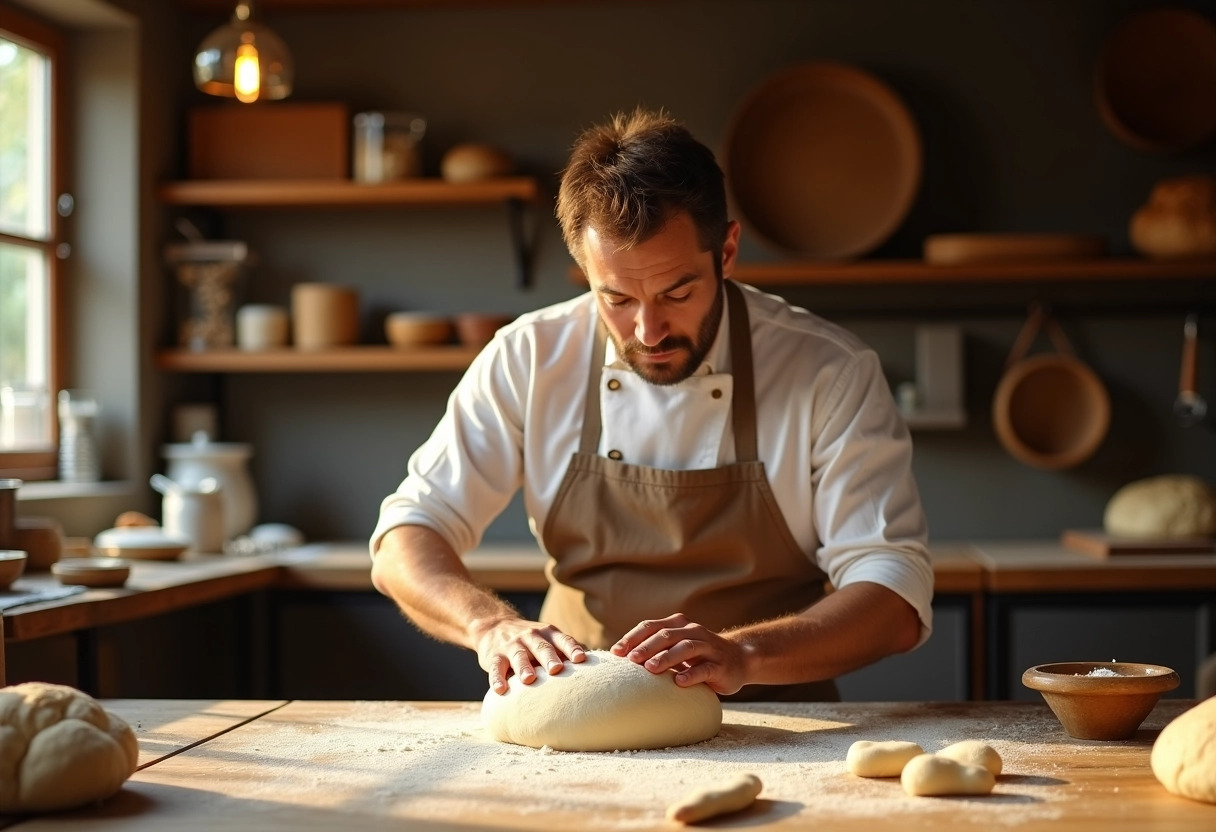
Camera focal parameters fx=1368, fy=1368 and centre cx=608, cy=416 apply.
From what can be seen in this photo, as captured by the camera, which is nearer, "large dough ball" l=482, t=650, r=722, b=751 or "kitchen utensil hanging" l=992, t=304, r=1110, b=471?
"large dough ball" l=482, t=650, r=722, b=751

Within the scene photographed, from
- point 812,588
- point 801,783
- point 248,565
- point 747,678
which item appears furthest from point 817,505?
point 248,565

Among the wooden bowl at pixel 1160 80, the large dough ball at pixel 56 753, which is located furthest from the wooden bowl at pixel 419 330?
the large dough ball at pixel 56 753

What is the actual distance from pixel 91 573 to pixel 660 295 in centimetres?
131

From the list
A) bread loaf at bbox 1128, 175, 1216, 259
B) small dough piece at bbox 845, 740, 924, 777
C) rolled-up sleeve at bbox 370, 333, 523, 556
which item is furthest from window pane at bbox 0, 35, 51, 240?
bread loaf at bbox 1128, 175, 1216, 259

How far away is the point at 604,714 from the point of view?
1522mm

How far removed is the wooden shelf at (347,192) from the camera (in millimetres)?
3625

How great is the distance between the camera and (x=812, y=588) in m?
2.16

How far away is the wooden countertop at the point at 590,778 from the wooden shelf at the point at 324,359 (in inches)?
78.5

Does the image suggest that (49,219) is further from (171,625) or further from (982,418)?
(982,418)

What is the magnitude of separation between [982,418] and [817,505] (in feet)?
6.17

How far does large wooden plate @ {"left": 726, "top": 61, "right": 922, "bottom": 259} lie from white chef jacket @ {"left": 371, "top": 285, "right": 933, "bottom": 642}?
1.54m

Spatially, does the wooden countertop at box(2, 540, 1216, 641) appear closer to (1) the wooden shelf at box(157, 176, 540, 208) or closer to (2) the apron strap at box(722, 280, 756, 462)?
(1) the wooden shelf at box(157, 176, 540, 208)

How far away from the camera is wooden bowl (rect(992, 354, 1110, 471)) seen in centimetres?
366

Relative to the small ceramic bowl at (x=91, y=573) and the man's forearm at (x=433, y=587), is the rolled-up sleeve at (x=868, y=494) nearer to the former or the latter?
the man's forearm at (x=433, y=587)
